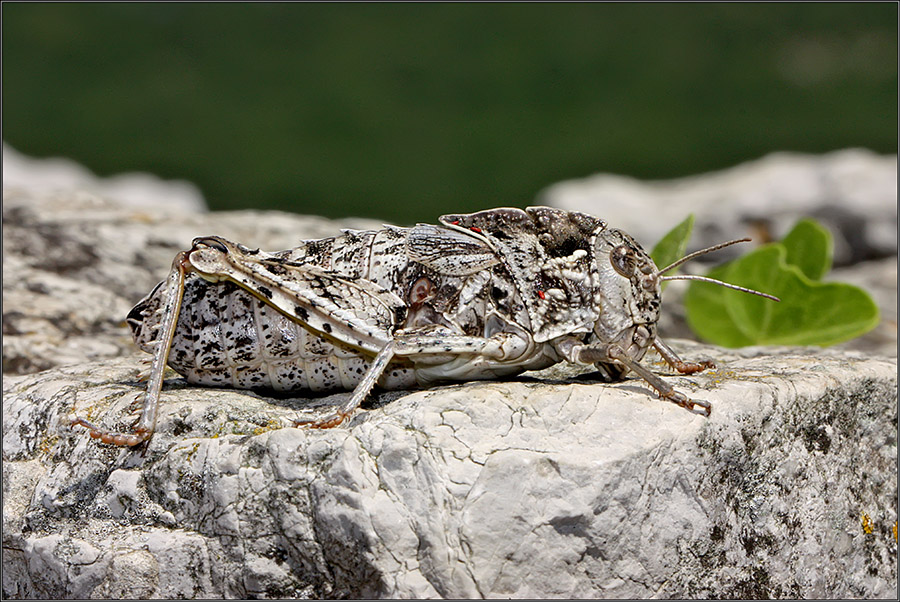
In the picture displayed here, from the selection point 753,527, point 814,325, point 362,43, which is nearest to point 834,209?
point 814,325

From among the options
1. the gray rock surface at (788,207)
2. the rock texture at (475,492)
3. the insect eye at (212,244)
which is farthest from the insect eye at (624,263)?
the gray rock surface at (788,207)

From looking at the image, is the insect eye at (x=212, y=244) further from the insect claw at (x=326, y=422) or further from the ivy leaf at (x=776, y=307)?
the ivy leaf at (x=776, y=307)

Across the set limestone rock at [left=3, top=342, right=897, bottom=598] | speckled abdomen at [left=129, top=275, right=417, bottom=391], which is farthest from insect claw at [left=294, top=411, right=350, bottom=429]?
speckled abdomen at [left=129, top=275, right=417, bottom=391]

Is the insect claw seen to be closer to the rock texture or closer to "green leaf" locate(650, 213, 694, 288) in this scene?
the rock texture

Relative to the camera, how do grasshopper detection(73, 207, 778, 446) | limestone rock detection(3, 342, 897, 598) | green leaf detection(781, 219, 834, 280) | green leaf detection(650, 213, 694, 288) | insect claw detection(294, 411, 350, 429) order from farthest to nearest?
1. green leaf detection(781, 219, 834, 280)
2. green leaf detection(650, 213, 694, 288)
3. grasshopper detection(73, 207, 778, 446)
4. insect claw detection(294, 411, 350, 429)
5. limestone rock detection(3, 342, 897, 598)

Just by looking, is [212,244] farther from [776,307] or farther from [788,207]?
[788,207]
